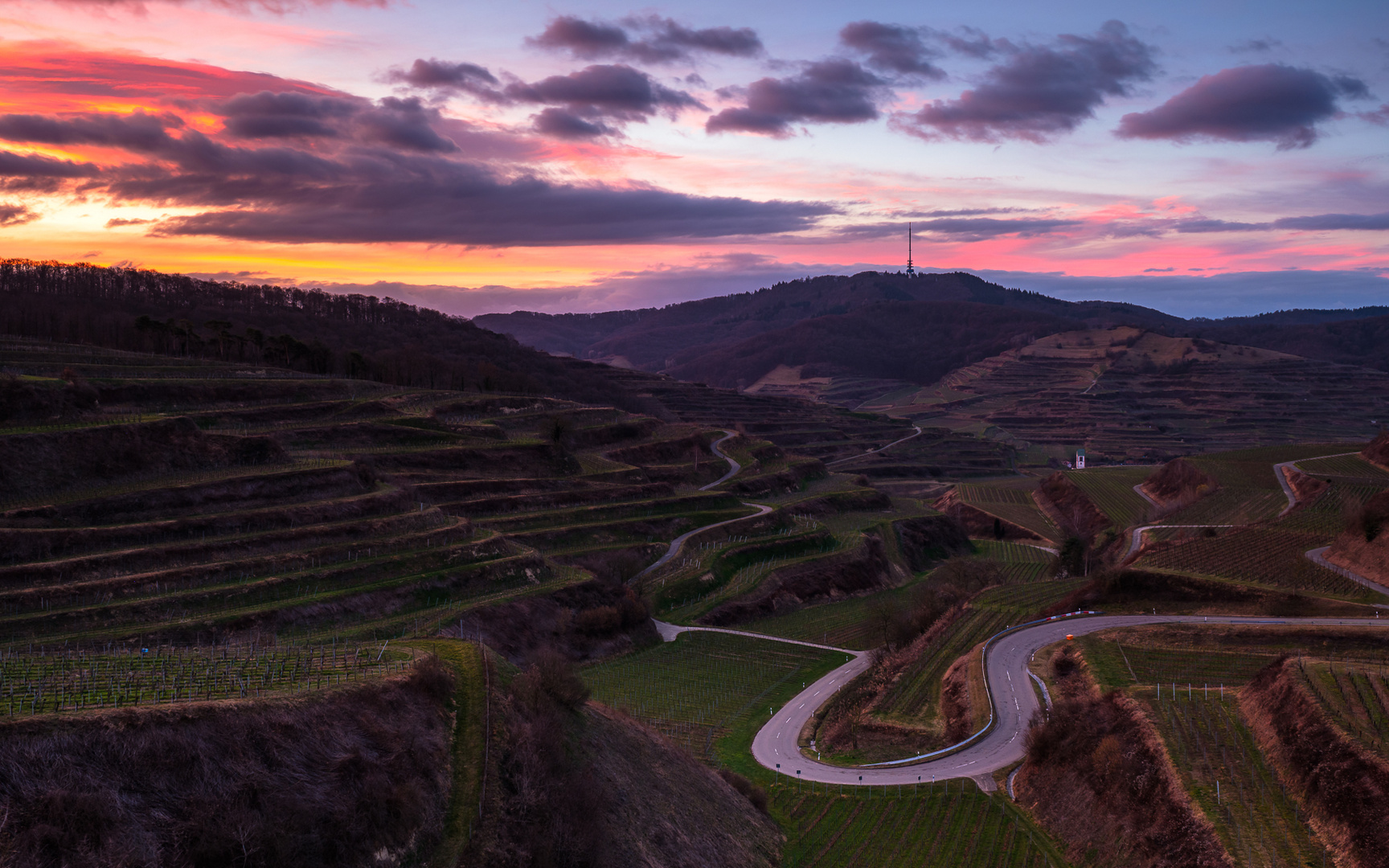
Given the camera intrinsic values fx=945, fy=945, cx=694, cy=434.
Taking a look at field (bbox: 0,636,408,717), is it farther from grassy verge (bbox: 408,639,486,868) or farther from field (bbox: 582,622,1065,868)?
field (bbox: 582,622,1065,868)

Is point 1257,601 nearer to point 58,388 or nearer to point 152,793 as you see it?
point 152,793

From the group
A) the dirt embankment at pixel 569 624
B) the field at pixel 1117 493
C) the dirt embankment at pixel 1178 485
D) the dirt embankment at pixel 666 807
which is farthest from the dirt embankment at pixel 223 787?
the dirt embankment at pixel 1178 485

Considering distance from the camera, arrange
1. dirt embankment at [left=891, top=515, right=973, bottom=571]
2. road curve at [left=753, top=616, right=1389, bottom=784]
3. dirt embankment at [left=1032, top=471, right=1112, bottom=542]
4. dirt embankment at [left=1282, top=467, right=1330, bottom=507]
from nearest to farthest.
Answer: road curve at [left=753, top=616, right=1389, bottom=784], dirt embankment at [left=1282, top=467, right=1330, bottom=507], dirt embankment at [left=891, top=515, right=973, bottom=571], dirt embankment at [left=1032, top=471, right=1112, bottom=542]

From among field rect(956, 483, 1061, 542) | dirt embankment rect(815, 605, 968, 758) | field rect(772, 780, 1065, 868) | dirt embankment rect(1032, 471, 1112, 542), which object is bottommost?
field rect(956, 483, 1061, 542)

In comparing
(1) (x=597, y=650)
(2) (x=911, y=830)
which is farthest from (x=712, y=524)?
(2) (x=911, y=830)

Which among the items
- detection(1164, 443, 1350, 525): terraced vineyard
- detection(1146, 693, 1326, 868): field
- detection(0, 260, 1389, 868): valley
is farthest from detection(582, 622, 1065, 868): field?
detection(1164, 443, 1350, 525): terraced vineyard

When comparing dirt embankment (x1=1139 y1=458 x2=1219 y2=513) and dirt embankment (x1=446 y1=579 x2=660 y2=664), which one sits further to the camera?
dirt embankment (x1=1139 y1=458 x2=1219 y2=513)

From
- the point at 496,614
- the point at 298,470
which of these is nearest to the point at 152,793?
the point at 496,614
